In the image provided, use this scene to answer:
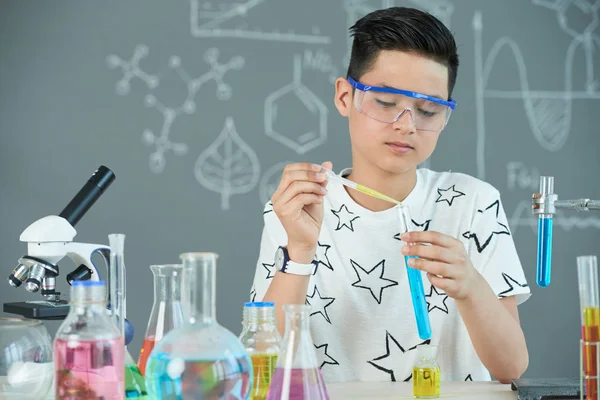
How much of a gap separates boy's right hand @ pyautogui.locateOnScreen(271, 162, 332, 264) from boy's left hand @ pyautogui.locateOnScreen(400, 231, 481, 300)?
0.24m

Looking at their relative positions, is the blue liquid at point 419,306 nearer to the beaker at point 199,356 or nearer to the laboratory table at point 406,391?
the laboratory table at point 406,391

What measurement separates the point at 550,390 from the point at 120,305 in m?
0.72

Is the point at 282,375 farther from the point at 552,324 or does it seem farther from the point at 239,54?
the point at 552,324

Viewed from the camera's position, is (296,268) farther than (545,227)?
Yes

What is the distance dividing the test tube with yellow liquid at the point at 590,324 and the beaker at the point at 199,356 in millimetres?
417

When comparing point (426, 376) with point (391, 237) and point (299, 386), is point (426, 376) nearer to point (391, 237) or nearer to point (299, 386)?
point (299, 386)

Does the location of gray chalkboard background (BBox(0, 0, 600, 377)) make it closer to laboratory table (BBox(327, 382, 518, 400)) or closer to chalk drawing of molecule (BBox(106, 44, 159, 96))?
chalk drawing of molecule (BBox(106, 44, 159, 96))

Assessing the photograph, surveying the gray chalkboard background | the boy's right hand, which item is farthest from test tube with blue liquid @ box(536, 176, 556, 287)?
the gray chalkboard background

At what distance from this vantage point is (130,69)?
10.0ft

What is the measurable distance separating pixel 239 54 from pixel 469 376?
1.77 m

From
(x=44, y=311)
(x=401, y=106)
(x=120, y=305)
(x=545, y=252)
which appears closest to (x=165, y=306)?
(x=120, y=305)

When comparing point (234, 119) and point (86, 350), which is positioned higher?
point (234, 119)

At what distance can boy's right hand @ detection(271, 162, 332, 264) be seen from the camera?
60.0 inches

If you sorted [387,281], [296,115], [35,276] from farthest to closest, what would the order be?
[296,115]
[387,281]
[35,276]
